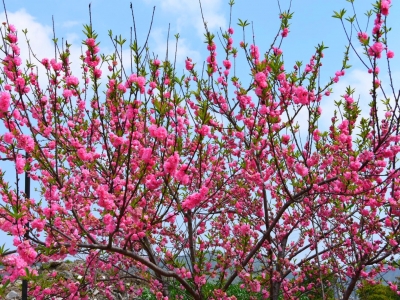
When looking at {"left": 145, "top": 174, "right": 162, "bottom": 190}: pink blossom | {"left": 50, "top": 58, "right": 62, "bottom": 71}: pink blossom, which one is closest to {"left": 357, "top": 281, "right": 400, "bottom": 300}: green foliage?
{"left": 145, "top": 174, "right": 162, "bottom": 190}: pink blossom

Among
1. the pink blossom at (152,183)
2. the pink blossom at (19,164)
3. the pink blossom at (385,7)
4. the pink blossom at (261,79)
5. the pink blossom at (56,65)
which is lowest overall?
the pink blossom at (152,183)

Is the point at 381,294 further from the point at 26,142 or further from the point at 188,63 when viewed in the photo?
the point at 26,142

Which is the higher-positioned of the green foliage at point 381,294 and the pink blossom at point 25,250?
the green foliage at point 381,294

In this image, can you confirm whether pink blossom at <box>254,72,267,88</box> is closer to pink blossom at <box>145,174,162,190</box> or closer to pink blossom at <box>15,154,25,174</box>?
pink blossom at <box>145,174,162,190</box>

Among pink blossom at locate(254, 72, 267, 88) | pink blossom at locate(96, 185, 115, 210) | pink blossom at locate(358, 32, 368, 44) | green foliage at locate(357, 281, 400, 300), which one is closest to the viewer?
pink blossom at locate(96, 185, 115, 210)

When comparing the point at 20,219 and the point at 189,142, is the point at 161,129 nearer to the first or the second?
the point at 20,219

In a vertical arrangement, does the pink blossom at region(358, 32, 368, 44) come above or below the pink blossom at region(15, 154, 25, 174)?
above

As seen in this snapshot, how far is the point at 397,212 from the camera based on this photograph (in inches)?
229

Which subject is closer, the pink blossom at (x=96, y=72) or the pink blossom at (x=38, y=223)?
the pink blossom at (x=38, y=223)

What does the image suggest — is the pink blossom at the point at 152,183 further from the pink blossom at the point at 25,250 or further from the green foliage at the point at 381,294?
the green foliage at the point at 381,294

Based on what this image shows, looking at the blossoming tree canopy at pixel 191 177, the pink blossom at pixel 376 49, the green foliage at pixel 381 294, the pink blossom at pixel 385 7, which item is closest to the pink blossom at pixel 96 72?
the blossoming tree canopy at pixel 191 177

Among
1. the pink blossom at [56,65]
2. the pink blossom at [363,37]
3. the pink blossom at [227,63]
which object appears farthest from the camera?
the pink blossom at [227,63]

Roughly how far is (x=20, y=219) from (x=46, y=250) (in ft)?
1.17

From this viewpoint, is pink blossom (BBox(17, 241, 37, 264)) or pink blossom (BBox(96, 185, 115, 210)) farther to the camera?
pink blossom (BBox(96, 185, 115, 210))
